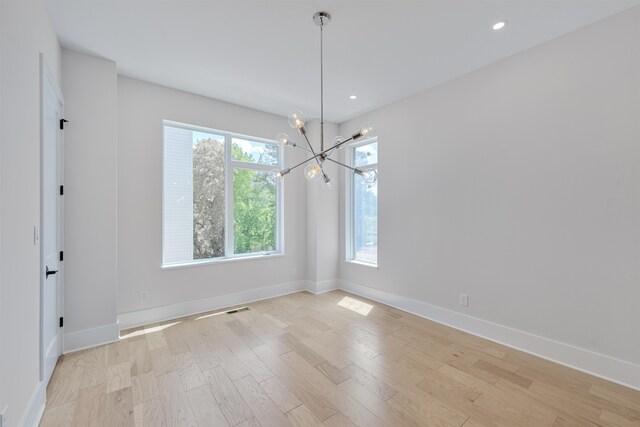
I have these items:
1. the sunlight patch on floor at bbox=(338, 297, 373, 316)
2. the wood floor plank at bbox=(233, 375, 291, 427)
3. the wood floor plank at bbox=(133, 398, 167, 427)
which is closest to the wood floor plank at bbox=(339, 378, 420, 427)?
the wood floor plank at bbox=(233, 375, 291, 427)

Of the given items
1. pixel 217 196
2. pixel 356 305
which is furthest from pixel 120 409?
pixel 356 305

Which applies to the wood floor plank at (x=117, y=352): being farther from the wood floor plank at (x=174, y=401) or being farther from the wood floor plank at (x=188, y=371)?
the wood floor plank at (x=174, y=401)

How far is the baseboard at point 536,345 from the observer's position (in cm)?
225

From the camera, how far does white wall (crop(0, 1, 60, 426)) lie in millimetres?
1439

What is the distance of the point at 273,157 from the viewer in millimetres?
4688

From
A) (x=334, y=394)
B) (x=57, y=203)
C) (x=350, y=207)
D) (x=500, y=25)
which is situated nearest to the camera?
(x=334, y=394)

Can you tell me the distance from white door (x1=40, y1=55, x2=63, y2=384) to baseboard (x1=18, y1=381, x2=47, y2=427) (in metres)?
0.11

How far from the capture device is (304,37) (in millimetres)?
2533

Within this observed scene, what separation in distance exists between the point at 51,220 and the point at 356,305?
362 cm

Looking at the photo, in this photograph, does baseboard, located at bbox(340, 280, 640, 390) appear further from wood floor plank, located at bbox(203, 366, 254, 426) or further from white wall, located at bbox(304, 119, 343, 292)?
wood floor plank, located at bbox(203, 366, 254, 426)

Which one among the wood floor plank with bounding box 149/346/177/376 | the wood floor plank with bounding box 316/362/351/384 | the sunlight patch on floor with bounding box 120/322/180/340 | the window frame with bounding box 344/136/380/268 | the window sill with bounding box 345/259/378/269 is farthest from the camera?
the window frame with bounding box 344/136/380/268

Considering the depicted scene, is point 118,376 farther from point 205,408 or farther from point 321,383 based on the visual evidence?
point 321,383

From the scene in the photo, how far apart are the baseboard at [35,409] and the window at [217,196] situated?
5.88 ft

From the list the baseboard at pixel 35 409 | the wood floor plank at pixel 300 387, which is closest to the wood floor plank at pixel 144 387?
the baseboard at pixel 35 409
